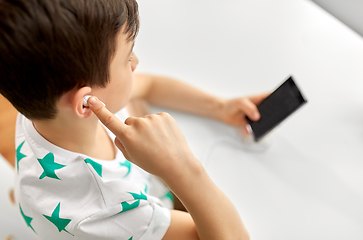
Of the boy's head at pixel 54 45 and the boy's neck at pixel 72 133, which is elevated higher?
the boy's head at pixel 54 45

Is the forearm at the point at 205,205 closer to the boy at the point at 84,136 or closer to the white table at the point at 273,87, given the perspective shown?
the boy at the point at 84,136

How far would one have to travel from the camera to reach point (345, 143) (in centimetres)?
74

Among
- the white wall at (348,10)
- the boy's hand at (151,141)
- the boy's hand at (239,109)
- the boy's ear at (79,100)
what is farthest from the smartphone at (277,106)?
the boy's ear at (79,100)

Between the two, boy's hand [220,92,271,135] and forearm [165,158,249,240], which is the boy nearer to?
forearm [165,158,249,240]

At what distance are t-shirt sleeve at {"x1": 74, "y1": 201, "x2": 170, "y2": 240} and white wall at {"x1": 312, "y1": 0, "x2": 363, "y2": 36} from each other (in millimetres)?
600

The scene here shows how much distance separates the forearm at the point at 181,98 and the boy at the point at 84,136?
11.0 inches

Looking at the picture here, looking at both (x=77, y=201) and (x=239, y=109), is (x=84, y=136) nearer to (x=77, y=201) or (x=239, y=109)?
(x=77, y=201)

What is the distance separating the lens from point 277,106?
703mm

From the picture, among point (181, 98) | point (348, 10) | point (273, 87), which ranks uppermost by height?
point (348, 10)

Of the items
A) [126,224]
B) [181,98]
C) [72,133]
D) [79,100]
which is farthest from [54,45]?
[181,98]

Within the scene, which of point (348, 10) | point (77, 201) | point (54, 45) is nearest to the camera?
point (54, 45)

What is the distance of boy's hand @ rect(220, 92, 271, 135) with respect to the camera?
755 millimetres

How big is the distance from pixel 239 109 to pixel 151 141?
41cm

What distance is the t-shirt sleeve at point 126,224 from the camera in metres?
0.45
